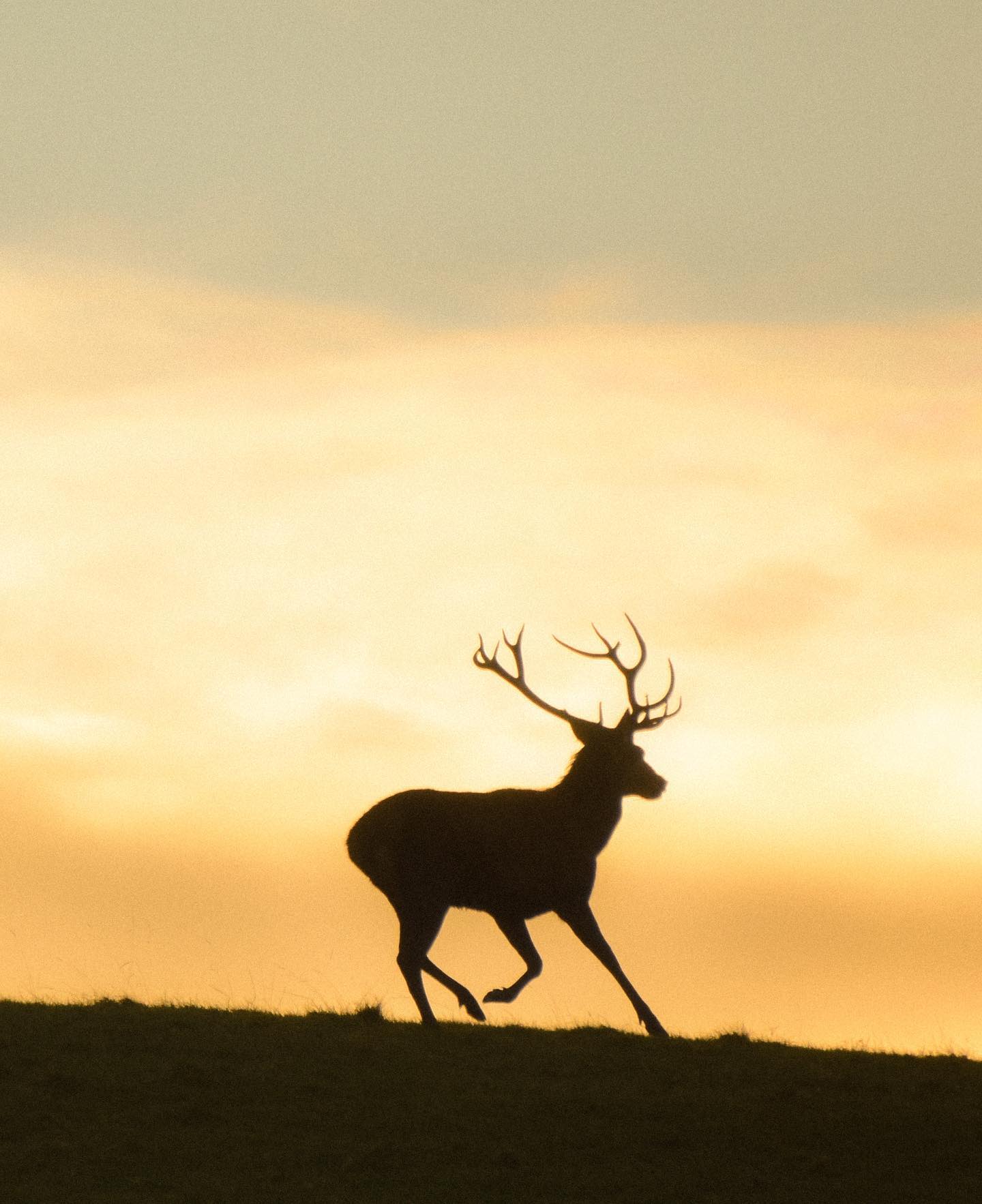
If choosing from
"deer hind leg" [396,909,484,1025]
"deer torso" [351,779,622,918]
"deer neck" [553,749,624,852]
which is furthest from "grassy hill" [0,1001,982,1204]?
"deer neck" [553,749,624,852]

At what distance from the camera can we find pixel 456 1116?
13.0 m

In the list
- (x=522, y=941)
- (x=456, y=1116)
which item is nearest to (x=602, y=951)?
(x=522, y=941)

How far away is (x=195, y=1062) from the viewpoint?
550 inches

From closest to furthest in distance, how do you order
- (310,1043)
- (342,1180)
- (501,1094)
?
(342,1180)
(501,1094)
(310,1043)

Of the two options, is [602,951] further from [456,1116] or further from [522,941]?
[456,1116]

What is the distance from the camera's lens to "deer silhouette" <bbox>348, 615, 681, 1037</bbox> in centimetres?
1588

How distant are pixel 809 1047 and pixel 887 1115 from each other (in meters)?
1.82

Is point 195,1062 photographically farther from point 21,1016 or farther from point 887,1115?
point 887,1115

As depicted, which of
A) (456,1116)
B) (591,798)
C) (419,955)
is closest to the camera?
(456,1116)

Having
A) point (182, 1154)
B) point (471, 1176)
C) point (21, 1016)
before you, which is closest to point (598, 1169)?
point (471, 1176)

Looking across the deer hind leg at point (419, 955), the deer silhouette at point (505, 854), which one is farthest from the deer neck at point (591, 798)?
the deer hind leg at point (419, 955)

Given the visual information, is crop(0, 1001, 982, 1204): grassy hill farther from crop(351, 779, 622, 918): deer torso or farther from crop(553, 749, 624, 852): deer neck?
A: crop(553, 749, 624, 852): deer neck

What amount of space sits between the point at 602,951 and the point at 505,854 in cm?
119

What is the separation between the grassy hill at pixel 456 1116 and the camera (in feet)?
39.7
